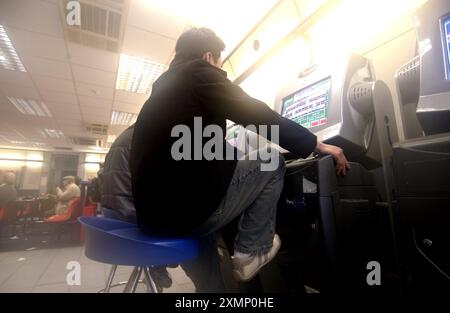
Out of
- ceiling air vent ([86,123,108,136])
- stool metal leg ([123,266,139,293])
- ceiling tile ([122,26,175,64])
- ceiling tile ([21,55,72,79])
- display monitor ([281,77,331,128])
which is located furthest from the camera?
ceiling air vent ([86,123,108,136])

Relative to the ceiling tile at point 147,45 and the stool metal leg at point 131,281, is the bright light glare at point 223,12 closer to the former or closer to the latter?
the ceiling tile at point 147,45

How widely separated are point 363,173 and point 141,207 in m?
0.97

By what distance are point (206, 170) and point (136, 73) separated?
13.9 feet

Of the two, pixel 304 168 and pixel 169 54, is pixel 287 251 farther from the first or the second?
pixel 169 54

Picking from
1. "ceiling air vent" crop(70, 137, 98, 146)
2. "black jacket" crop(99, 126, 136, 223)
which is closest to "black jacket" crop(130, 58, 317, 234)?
"black jacket" crop(99, 126, 136, 223)

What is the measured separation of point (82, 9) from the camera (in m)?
2.84

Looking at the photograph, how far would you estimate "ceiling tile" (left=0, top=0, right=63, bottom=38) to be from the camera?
2.82 meters

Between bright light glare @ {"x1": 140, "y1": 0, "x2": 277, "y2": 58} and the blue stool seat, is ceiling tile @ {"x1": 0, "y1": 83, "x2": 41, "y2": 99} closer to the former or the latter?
bright light glare @ {"x1": 140, "y1": 0, "x2": 277, "y2": 58}

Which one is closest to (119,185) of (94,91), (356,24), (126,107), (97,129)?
(356,24)

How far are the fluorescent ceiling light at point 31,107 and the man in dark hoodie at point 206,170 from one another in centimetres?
674

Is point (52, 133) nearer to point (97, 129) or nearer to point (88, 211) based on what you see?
point (97, 129)

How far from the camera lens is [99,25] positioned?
311 centimetres

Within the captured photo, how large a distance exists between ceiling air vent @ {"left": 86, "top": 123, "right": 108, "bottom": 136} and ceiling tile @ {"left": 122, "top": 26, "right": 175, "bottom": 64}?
4.83 m
